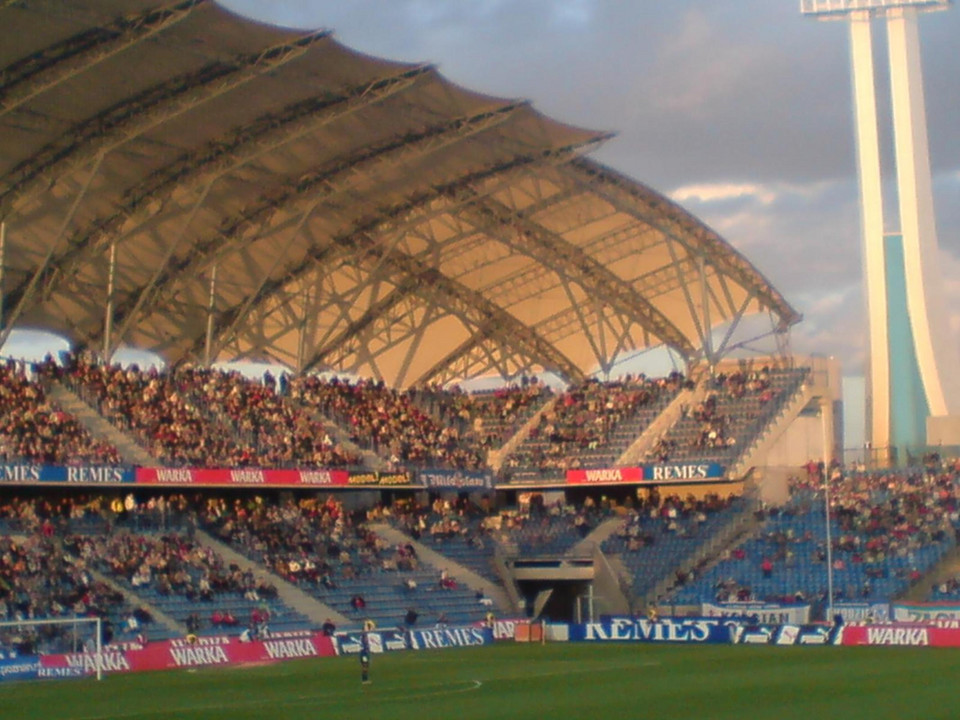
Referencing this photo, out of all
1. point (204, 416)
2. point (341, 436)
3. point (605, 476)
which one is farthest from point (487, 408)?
point (204, 416)

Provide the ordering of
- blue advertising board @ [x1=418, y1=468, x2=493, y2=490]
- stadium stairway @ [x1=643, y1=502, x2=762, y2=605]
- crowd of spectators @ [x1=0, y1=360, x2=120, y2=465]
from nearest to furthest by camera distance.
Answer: crowd of spectators @ [x1=0, y1=360, x2=120, y2=465]
stadium stairway @ [x1=643, y1=502, x2=762, y2=605]
blue advertising board @ [x1=418, y1=468, x2=493, y2=490]

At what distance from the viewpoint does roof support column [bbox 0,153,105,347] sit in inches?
1924

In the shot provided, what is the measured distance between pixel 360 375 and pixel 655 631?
85.2 feet

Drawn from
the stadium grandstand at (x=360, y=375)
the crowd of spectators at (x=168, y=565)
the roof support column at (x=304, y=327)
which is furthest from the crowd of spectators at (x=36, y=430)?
the roof support column at (x=304, y=327)

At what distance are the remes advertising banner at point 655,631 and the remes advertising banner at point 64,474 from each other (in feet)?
A: 50.3

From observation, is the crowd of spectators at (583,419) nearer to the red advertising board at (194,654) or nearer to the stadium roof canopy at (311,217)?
the stadium roof canopy at (311,217)

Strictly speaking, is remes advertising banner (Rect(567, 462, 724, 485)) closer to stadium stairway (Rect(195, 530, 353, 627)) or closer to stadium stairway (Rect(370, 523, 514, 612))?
stadium stairway (Rect(370, 523, 514, 612))

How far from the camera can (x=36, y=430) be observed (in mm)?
49500

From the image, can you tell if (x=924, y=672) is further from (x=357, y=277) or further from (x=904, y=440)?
(x=357, y=277)

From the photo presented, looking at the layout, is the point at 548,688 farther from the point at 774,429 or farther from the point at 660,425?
the point at 660,425

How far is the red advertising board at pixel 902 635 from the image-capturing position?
44281mm

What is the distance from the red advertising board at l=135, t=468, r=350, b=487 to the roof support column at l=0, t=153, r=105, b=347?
27.3 feet

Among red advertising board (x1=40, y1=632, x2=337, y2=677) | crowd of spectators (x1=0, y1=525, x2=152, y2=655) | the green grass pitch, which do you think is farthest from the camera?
crowd of spectators (x1=0, y1=525, x2=152, y2=655)

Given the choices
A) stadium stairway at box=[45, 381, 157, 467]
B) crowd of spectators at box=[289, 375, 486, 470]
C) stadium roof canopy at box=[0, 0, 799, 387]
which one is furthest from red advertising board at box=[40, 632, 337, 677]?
stadium roof canopy at box=[0, 0, 799, 387]
